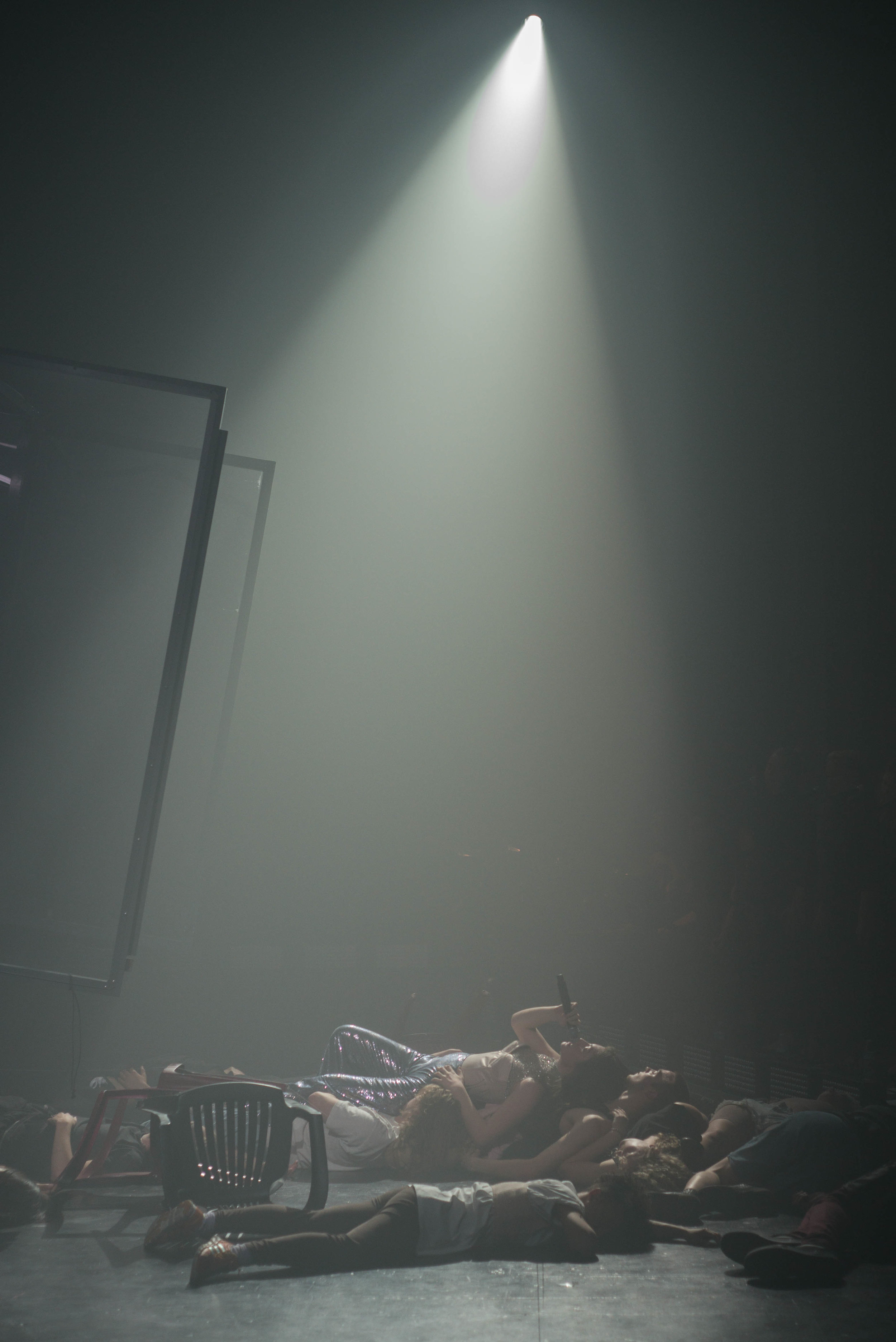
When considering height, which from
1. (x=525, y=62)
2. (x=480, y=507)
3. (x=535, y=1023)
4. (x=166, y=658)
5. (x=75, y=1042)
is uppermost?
(x=525, y=62)

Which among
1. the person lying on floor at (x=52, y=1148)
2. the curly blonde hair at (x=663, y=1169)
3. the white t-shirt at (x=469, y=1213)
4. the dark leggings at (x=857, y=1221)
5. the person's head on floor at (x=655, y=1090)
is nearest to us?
the white t-shirt at (x=469, y=1213)

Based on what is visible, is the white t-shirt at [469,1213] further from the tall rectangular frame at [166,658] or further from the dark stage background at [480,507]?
the dark stage background at [480,507]

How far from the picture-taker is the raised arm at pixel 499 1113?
3.72 meters

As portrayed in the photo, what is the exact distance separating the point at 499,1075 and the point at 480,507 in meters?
4.81

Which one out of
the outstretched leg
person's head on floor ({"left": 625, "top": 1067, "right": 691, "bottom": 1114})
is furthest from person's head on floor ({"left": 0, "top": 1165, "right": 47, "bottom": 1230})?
person's head on floor ({"left": 625, "top": 1067, "right": 691, "bottom": 1114})

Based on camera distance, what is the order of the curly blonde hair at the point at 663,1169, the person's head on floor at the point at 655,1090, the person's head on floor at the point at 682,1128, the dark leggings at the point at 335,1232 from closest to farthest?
the dark leggings at the point at 335,1232 < the curly blonde hair at the point at 663,1169 < the person's head on floor at the point at 682,1128 < the person's head on floor at the point at 655,1090

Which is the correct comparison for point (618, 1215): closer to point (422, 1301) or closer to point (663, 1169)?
point (663, 1169)

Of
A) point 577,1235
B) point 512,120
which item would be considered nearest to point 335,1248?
point 577,1235

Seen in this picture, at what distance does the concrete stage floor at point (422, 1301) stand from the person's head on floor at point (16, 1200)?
0.20ft

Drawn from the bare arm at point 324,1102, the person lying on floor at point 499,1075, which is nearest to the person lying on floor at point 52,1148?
the bare arm at point 324,1102

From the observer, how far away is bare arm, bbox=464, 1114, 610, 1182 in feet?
11.3

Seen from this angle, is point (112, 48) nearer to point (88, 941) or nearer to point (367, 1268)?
point (88, 941)

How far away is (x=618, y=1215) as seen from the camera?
9.68 ft

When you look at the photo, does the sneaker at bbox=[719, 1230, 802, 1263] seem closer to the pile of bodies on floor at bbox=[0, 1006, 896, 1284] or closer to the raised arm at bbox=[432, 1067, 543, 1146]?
the pile of bodies on floor at bbox=[0, 1006, 896, 1284]
